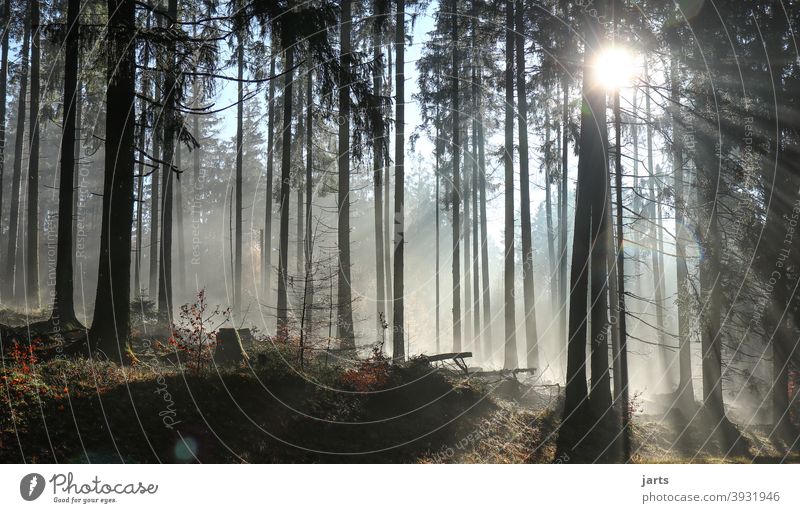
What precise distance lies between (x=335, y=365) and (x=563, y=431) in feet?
17.6

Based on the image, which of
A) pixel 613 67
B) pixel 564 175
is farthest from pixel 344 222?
pixel 564 175

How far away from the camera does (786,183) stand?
45.3 ft

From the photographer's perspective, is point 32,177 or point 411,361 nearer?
point 411,361

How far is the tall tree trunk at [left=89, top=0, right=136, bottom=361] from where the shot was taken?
9492 millimetres

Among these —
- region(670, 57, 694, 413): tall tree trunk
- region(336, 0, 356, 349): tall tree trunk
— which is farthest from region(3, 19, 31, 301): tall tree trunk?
region(670, 57, 694, 413): tall tree trunk

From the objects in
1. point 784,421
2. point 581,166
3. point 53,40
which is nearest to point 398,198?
point 581,166

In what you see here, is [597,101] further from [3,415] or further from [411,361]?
[3,415]

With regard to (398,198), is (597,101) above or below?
above

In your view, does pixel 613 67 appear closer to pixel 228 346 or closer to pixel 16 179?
pixel 228 346

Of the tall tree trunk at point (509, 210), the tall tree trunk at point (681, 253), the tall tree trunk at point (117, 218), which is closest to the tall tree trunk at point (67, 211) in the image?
the tall tree trunk at point (117, 218)

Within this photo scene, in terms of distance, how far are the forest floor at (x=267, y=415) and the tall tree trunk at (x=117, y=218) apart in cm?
74

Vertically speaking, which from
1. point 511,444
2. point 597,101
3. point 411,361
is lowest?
point 511,444

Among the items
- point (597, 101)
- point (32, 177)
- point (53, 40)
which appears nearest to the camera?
point (53, 40)
